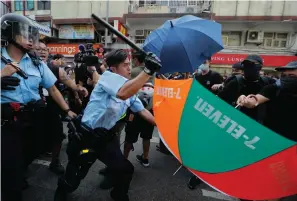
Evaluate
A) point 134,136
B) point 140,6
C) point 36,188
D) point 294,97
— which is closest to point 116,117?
point 134,136

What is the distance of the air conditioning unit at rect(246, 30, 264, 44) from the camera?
14.9 meters

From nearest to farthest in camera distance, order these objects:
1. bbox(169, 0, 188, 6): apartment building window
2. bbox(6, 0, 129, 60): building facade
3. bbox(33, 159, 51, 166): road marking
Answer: bbox(33, 159, 51, 166): road marking < bbox(169, 0, 188, 6): apartment building window < bbox(6, 0, 129, 60): building facade

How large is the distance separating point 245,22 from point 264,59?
2903 mm

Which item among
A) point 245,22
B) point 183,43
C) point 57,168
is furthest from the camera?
point 245,22

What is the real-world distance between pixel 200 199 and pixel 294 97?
159cm

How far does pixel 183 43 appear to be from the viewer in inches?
129

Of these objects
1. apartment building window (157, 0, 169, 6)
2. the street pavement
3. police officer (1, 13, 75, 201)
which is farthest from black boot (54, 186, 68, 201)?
apartment building window (157, 0, 169, 6)

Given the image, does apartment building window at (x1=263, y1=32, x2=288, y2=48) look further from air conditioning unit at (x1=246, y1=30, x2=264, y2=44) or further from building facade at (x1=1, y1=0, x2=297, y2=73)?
air conditioning unit at (x1=246, y1=30, x2=264, y2=44)

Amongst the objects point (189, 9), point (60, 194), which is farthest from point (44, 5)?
point (60, 194)

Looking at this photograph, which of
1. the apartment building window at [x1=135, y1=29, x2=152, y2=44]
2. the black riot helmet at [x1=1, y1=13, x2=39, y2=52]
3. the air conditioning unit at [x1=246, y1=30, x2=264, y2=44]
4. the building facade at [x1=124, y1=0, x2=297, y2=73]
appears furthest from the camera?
the apartment building window at [x1=135, y1=29, x2=152, y2=44]

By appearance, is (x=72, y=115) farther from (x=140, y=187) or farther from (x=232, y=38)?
(x=232, y=38)

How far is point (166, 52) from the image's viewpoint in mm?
3342

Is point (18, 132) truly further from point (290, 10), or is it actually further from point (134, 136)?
point (290, 10)

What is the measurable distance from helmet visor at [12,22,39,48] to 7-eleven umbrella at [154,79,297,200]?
1476 mm
